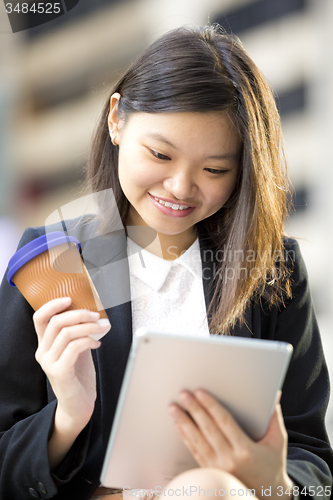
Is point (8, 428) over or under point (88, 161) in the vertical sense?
under

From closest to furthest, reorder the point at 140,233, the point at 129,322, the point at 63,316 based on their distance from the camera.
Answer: the point at 63,316, the point at 129,322, the point at 140,233

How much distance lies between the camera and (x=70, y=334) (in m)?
0.66

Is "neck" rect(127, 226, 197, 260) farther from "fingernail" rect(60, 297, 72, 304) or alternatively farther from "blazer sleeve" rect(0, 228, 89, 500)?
"fingernail" rect(60, 297, 72, 304)

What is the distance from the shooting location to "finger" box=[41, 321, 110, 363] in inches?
25.8

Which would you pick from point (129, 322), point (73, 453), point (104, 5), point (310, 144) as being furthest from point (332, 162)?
point (73, 453)

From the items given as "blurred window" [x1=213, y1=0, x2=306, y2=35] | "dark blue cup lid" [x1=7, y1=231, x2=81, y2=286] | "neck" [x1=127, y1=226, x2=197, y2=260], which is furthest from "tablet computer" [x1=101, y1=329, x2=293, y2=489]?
"blurred window" [x1=213, y1=0, x2=306, y2=35]

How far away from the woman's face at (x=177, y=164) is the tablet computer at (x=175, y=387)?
401mm

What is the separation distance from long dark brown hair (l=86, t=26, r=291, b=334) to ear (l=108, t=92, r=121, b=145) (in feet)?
0.07

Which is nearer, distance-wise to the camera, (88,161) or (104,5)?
(88,161)

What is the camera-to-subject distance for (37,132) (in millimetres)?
2424

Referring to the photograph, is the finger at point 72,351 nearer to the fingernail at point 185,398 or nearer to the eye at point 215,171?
the fingernail at point 185,398

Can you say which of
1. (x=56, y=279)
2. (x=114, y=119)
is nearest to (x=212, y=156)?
(x=114, y=119)

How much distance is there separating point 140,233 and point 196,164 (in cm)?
26

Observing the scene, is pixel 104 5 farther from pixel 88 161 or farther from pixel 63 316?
pixel 63 316
